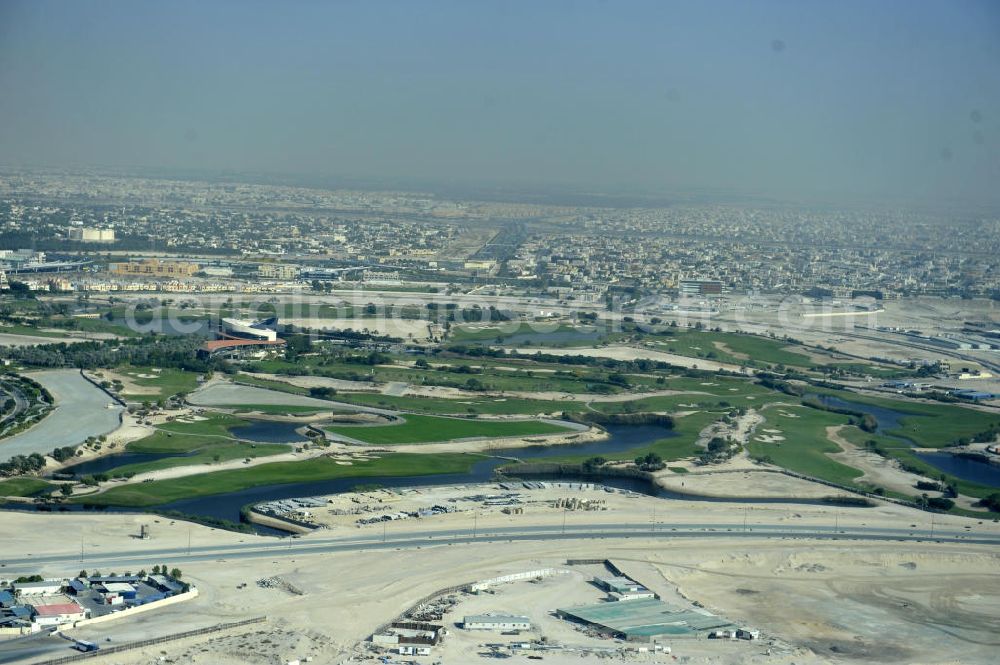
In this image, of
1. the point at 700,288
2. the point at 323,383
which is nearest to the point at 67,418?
the point at 323,383

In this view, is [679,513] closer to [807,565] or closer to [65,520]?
[807,565]

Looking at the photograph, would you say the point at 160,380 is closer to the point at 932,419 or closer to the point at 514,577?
the point at 514,577

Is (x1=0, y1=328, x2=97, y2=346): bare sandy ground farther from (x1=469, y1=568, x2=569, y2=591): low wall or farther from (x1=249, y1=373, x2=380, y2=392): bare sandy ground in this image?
(x1=469, y1=568, x2=569, y2=591): low wall

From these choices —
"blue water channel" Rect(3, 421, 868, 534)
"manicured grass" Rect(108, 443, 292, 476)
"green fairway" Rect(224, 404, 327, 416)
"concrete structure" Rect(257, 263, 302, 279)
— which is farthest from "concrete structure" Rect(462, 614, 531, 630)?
"concrete structure" Rect(257, 263, 302, 279)

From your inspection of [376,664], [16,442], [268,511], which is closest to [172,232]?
[16,442]

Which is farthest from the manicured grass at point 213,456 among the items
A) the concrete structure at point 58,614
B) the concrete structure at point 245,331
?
the concrete structure at point 245,331
